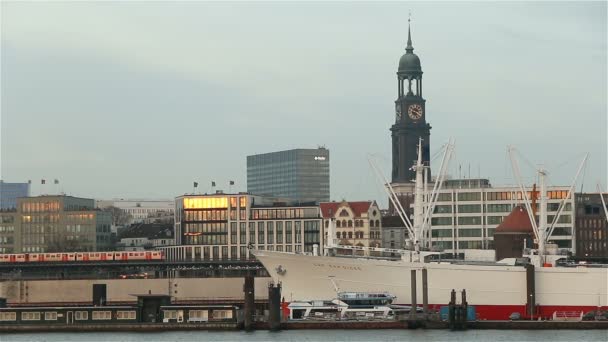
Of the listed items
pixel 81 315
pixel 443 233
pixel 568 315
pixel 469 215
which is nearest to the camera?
pixel 81 315

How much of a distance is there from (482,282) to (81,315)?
1339 inches

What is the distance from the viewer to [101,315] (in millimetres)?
134000

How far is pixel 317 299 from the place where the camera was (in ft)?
478

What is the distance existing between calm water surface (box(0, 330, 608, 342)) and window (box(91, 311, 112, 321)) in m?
2.78

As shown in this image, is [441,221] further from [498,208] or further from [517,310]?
[517,310]

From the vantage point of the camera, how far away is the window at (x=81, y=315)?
134 m

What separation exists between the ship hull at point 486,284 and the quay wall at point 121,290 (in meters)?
28.6

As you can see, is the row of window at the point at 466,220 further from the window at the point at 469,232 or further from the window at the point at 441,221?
the window at the point at 469,232

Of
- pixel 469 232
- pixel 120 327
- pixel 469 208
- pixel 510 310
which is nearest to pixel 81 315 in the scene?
pixel 120 327

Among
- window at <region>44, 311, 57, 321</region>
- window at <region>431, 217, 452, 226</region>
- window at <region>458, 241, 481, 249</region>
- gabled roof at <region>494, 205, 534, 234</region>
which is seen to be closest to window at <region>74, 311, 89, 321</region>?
window at <region>44, 311, 57, 321</region>

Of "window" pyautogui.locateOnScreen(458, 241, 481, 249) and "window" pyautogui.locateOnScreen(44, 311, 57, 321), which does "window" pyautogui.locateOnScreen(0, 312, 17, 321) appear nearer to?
"window" pyautogui.locateOnScreen(44, 311, 57, 321)

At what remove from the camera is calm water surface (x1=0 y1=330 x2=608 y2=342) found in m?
118

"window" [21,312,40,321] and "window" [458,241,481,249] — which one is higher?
"window" [458,241,481,249]

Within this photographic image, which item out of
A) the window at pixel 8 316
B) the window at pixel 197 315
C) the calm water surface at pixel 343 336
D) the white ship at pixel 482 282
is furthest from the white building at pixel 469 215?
the window at pixel 8 316
